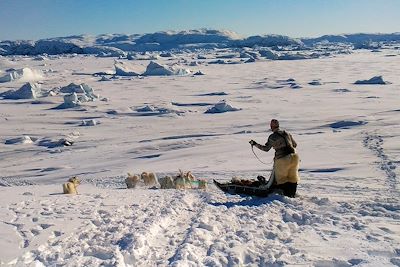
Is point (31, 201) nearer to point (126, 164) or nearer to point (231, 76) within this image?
point (126, 164)

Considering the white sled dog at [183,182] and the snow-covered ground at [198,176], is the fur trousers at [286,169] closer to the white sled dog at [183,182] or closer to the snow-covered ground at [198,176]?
the snow-covered ground at [198,176]

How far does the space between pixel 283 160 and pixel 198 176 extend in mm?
3390

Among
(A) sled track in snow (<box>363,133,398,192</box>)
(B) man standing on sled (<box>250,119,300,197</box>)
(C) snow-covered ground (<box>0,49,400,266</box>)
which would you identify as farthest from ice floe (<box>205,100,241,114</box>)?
(B) man standing on sled (<box>250,119,300,197</box>)

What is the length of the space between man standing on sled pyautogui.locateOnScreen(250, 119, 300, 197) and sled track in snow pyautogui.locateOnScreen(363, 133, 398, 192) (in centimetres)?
197

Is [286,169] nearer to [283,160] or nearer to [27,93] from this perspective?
[283,160]

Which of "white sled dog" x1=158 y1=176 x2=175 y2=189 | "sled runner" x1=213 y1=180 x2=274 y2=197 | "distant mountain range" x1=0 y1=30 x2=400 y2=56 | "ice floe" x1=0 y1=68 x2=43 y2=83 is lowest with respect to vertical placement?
"white sled dog" x1=158 y1=176 x2=175 y2=189

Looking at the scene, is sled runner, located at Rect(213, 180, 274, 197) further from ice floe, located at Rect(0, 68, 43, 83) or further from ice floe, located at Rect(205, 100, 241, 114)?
ice floe, located at Rect(0, 68, 43, 83)

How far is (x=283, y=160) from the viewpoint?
20.4 ft

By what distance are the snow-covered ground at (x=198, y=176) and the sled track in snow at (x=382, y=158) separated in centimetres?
3

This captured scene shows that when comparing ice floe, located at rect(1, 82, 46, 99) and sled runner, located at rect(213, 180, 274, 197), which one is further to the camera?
ice floe, located at rect(1, 82, 46, 99)

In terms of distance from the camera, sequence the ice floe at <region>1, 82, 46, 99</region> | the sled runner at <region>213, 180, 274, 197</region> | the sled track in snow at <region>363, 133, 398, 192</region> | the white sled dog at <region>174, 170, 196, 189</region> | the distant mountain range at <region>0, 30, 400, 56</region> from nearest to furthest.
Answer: the sled runner at <region>213, 180, 274, 197</region>
the white sled dog at <region>174, 170, 196, 189</region>
the sled track in snow at <region>363, 133, 398, 192</region>
the ice floe at <region>1, 82, 46, 99</region>
the distant mountain range at <region>0, 30, 400, 56</region>

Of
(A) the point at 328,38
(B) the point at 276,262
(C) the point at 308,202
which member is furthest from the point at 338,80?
(A) the point at 328,38

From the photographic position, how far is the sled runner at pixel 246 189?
6.40 meters

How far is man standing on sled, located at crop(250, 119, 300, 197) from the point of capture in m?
6.21
